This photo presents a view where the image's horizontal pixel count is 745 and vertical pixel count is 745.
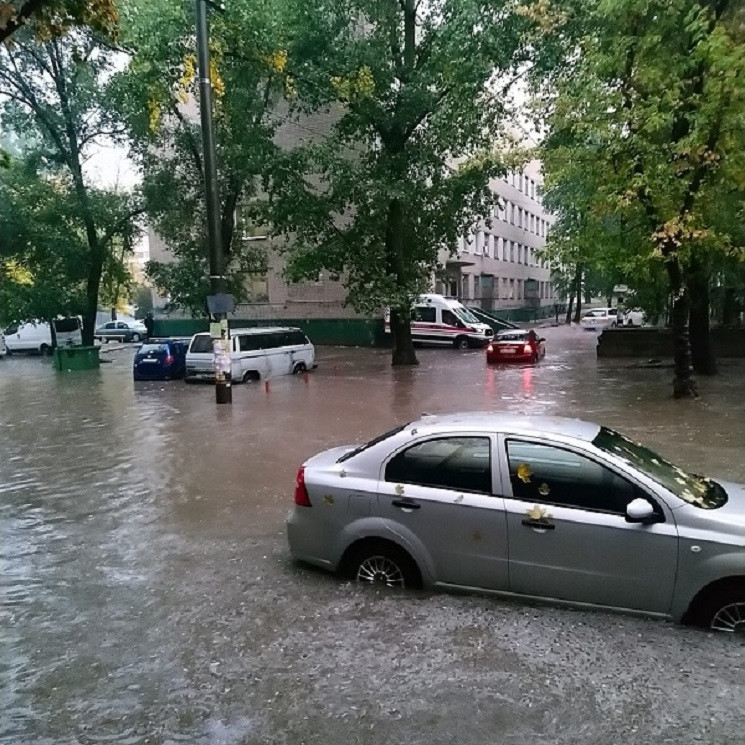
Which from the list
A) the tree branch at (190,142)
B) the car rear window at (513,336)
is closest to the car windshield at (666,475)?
the car rear window at (513,336)

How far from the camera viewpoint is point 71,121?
26.8m

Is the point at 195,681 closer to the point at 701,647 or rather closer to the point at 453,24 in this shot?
the point at 701,647

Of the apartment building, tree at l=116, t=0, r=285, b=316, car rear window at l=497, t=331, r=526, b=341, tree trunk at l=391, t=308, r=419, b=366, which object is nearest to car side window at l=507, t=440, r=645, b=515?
tree at l=116, t=0, r=285, b=316

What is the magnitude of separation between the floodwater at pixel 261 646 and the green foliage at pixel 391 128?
1330 cm

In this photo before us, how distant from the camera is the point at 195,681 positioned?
14.1 ft

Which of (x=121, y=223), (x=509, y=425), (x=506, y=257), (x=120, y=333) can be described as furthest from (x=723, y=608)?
(x=506, y=257)

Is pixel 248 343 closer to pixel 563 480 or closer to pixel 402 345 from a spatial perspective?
pixel 402 345

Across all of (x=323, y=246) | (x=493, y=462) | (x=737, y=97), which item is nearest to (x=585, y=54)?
(x=737, y=97)

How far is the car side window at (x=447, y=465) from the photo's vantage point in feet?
17.2

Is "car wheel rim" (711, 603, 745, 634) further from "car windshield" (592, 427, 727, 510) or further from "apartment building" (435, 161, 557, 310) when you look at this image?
"apartment building" (435, 161, 557, 310)

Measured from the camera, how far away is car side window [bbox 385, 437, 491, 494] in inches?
206

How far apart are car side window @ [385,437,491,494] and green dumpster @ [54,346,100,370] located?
24016 millimetres

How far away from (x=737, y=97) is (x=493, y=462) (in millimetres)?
10772

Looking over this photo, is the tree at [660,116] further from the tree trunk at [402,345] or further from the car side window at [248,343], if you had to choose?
the tree trunk at [402,345]
